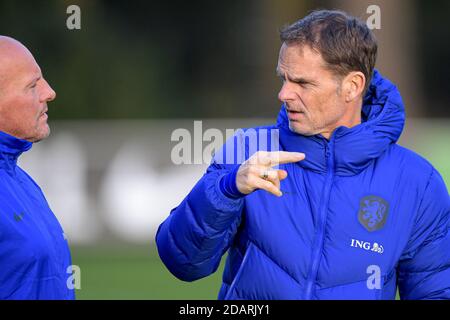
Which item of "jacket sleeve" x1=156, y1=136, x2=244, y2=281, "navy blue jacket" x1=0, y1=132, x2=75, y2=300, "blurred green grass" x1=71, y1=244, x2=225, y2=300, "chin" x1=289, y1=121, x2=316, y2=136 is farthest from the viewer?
"blurred green grass" x1=71, y1=244, x2=225, y2=300

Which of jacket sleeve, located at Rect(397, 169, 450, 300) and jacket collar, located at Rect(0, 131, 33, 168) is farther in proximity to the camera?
jacket sleeve, located at Rect(397, 169, 450, 300)

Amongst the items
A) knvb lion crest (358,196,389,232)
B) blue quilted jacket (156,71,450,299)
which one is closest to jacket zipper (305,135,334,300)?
blue quilted jacket (156,71,450,299)

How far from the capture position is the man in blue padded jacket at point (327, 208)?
2.94m

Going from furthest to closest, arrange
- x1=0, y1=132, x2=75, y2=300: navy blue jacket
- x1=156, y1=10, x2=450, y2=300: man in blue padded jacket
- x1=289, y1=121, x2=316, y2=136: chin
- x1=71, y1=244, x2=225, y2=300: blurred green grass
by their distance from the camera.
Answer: x1=71, y1=244, x2=225, y2=300: blurred green grass < x1=289, y1=121, x2=316, y2=136: chin < x1=156, y1=10, x2=450, y2=300: man in blue padded jacket < x1=0, y1=132, x2=75, y2=300: navy blue jacket

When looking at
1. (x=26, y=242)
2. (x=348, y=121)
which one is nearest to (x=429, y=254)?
(x=348, y=121)

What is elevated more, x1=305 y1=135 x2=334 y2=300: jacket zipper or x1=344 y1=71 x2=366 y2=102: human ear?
x1=344 y1=71 x2=366 y2=102: human ear

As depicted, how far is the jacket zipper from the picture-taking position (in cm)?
292

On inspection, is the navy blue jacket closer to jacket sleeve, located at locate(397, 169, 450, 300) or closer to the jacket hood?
the jacket hood

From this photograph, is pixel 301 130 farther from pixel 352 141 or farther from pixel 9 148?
pixel 9 148

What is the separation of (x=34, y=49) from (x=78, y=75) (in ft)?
2.22

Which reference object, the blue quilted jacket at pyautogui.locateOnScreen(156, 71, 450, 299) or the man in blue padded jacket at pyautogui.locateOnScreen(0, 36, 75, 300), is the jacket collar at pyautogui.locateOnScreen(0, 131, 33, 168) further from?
the blue quilted jacket at pyautogui.locateOnScreen(156, 71, 450, 299)

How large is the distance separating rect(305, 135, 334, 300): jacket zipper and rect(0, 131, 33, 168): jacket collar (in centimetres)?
94

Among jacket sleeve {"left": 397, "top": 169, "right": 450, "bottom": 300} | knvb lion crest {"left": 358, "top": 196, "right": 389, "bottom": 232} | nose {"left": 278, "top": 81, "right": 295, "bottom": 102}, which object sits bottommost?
jacket sleeve {"left": 397, "top": 169, "right": 450, "bottom": 300}

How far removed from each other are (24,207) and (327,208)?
3.00 feet
